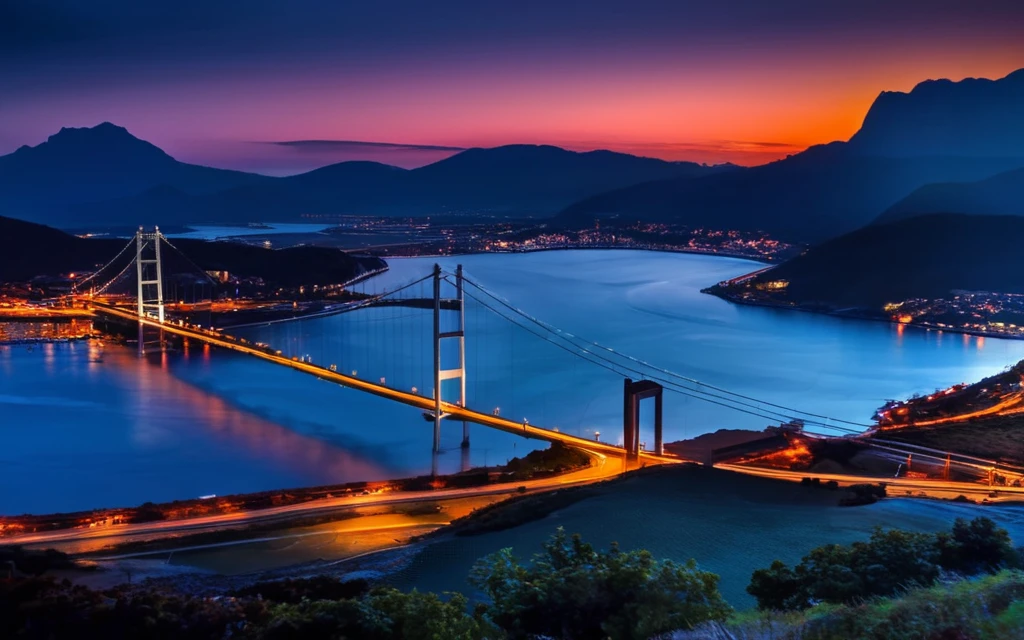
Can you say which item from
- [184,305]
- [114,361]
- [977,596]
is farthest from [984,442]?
[184,305]

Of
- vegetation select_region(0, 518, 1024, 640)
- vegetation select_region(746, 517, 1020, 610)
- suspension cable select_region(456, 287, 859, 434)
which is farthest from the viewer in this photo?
suspension cable select_region(456, 287, 859, 434)

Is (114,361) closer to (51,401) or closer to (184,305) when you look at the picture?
(51,401)

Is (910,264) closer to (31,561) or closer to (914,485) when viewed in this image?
(914,485)

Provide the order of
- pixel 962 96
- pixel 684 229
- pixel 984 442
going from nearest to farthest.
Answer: pixel 984 442
pixel 962 96
pixel 684 229

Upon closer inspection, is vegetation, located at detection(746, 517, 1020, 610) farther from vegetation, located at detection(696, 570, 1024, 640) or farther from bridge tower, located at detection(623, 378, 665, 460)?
bridge tower, located at detection(623, 378, 665, 460)

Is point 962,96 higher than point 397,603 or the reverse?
higher

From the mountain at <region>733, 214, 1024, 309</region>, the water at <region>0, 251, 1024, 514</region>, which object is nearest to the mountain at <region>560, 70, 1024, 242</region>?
the mountain at <region>733, 214, 1024, 309</region>
